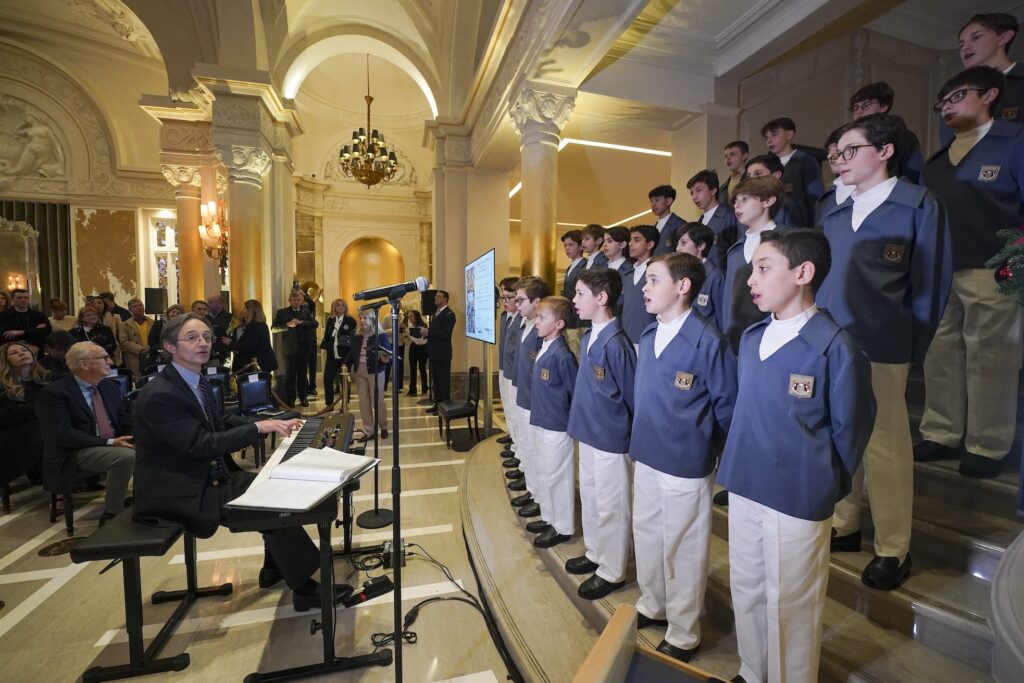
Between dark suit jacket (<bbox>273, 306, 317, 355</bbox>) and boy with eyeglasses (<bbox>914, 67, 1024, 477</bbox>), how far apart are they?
7760mm

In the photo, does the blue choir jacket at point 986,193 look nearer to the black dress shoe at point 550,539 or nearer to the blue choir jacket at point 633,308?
the blue choir jacket at point 633,308

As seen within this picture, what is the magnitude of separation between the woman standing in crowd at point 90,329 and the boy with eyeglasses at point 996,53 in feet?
28.1

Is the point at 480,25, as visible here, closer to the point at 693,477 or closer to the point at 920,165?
the point at 920,165

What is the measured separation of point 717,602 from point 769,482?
3.23ft

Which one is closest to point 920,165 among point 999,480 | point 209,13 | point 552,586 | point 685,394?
point 999,480

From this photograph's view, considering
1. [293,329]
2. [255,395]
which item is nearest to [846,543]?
[255,395]

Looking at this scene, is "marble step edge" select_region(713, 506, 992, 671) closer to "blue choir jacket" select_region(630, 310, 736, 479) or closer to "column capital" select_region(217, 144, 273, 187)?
"blue choir jacket" select_region(630, 310, 736, 479)

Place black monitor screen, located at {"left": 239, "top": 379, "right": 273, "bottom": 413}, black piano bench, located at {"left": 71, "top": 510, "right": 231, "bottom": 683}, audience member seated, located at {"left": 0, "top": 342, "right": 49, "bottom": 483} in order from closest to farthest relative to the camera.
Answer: black piano bench, located at {"left": 71, "top": 510, "right": 231, "bottom": 683} → audience member seated, located at {"left": 0, "top": 342, "right": 49, "bottom": 483} → black monitor screen, located at {"left": 239, "top": 379, "right": 273, "bottom": 413}

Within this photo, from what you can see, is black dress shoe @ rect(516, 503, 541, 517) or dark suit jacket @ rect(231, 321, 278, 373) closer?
black dress shoe @ rect(516, 503, 541, 517)

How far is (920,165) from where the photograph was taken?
253cm

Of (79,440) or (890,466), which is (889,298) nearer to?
(890,466)

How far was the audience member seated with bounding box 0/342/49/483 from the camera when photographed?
383cm

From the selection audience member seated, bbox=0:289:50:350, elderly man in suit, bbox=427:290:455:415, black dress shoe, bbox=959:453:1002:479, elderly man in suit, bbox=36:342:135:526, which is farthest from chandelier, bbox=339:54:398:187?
black dress shoe, bbox=959:453:1002:479

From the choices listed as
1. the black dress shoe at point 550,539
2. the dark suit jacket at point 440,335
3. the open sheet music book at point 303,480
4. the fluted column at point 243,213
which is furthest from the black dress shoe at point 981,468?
the fluted column at point 243,213
